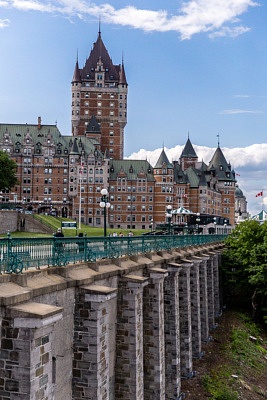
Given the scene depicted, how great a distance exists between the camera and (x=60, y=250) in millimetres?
15820

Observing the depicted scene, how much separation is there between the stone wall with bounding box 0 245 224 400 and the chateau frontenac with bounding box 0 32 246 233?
7985cm

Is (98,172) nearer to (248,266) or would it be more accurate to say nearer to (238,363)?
(248,266)

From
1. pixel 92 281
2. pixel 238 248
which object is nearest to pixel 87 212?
pixel 238 248

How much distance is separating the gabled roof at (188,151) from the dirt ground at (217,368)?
358ft

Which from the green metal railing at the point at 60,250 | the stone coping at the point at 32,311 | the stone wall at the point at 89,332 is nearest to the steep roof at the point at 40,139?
the stone wall at the point at 89,332

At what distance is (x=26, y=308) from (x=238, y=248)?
40883mm

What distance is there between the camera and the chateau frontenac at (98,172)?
120 metres

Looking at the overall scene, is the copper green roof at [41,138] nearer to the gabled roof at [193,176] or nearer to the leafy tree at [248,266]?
the gabled roof at [193,176]

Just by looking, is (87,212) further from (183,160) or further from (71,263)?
(71,263)

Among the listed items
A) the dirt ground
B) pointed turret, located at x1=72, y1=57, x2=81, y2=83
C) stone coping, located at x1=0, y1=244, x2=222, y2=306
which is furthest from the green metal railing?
pointed turret, located at x1=72, y1=57, x2=81, y2=83

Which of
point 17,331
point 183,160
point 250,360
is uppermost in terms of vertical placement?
point 183,160

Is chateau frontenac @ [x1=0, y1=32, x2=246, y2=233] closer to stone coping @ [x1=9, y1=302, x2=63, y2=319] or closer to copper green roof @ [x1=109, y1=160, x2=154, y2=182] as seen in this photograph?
copper green roof @ [x1=109, y1=160, x2=154, y2=182]

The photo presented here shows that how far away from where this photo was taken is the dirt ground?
1125 inches

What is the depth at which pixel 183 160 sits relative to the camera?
14762 cm
